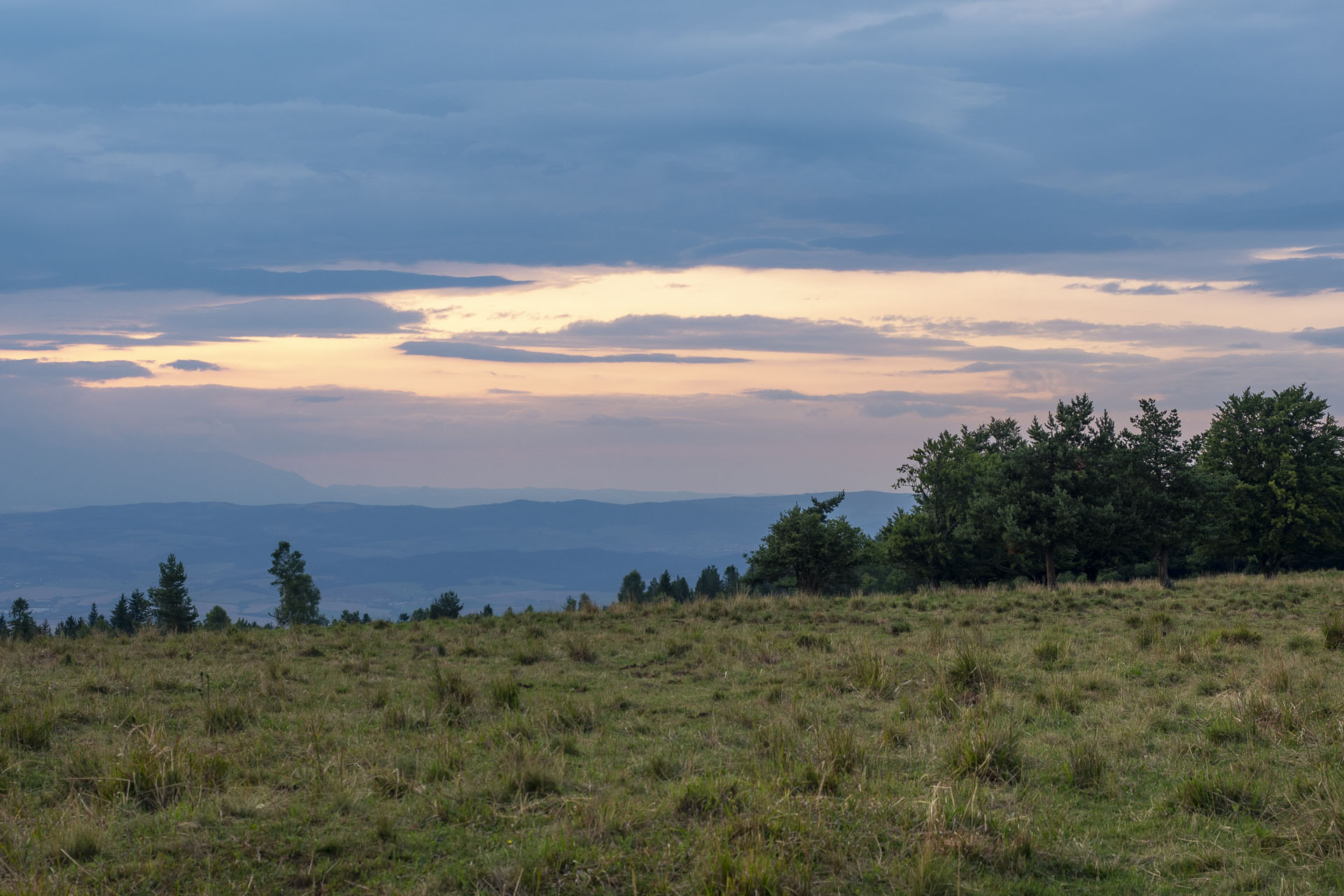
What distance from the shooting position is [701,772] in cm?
880

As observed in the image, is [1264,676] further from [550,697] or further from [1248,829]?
[550,697]

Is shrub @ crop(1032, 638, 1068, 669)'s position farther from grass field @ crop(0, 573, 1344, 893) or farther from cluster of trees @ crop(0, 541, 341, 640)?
cluster of trees @ crop(0, 541, 341, 640)

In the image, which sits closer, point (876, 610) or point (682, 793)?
point (682, 793)

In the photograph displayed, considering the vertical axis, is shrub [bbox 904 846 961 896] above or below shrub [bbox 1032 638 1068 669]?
above

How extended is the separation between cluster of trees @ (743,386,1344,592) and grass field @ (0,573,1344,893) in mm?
30206

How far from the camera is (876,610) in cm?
2478

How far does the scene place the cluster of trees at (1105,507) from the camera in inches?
Answer: 1795

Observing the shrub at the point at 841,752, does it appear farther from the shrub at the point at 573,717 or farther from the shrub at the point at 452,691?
the shrub at the point at 452,691

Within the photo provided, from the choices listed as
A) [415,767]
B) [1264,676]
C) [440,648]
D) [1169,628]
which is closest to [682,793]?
[415,767]

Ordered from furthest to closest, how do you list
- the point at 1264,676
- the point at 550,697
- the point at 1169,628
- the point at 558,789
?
the point at 1169,628 → the point at 550,697 → the point at 1264,676 → the point at 558,789

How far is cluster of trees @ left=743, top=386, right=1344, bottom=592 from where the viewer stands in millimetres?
45594

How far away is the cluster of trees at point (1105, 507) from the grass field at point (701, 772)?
3021 centimetres

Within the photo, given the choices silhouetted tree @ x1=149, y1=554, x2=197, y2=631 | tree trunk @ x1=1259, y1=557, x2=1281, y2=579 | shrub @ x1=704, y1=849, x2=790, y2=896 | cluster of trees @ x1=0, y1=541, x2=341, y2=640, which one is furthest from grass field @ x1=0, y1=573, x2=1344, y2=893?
silhouetted tree @ x1=149, y1=554, x2=197, y2=631

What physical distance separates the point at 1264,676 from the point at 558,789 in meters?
9.84
